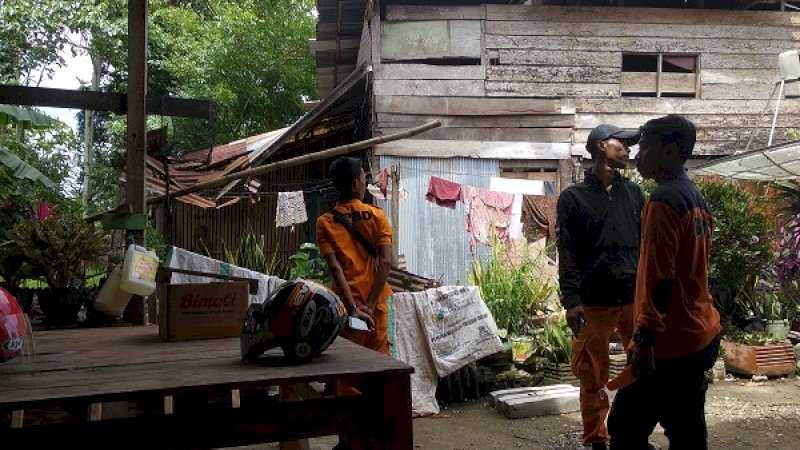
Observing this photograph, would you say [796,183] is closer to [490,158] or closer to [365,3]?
[490,158]

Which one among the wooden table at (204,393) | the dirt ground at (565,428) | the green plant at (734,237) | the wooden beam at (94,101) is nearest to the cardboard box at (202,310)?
the wooden table at (204,393)

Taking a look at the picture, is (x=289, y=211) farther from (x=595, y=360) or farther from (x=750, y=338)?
(x=595, y=360)

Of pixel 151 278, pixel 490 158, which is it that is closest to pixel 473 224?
pixel 490 158

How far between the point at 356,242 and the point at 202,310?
151cm

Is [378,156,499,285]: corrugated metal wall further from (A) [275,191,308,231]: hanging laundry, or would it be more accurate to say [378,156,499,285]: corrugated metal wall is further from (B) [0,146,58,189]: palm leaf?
(B) [0,146,58,189]: palm leaf

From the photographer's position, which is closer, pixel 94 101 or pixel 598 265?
pixel 598 265

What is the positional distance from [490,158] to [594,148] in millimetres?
6310

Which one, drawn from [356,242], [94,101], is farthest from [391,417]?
[94,101]

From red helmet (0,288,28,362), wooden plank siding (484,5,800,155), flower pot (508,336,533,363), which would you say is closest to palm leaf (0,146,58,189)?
flower pot (508,336,533,363)

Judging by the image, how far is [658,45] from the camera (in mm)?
10938

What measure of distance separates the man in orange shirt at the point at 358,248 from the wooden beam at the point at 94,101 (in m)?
1.03

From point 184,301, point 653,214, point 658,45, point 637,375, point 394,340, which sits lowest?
point 394,340

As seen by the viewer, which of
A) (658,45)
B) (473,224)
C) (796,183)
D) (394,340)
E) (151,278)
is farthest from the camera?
(658,45)

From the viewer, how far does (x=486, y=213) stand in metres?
9.96
